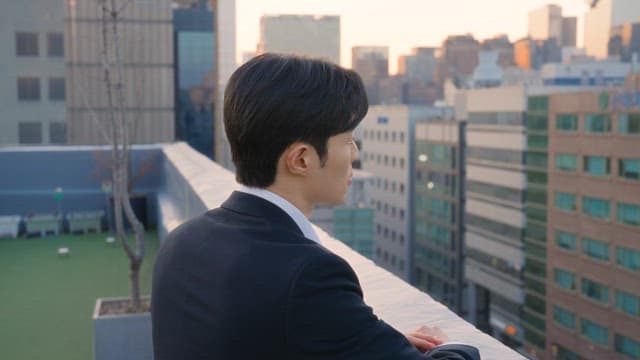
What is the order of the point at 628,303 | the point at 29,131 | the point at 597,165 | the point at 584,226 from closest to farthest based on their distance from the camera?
1. the point at 29,131
2. the point at 628,303
3. the point at 597,165
4. the point at 584,226

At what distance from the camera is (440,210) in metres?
63.4

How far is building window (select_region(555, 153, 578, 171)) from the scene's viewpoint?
150 ft

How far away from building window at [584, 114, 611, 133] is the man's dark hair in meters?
43.0

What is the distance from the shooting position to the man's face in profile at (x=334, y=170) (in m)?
1.43

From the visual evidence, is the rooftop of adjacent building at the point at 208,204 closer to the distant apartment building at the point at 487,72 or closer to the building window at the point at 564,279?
the building window at the point at 564,279

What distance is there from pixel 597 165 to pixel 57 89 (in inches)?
1075

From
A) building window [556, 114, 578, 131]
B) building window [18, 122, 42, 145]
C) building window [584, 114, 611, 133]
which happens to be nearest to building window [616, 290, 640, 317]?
building window [584, 114, 611, 133]

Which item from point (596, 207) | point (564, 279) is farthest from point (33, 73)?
point (564, 279)

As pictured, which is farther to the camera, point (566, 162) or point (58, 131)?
point (566, 162)

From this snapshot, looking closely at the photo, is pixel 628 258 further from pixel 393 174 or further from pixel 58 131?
pixel 393 174

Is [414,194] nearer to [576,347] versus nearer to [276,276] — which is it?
[576,347]

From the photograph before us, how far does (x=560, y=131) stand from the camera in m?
46.5

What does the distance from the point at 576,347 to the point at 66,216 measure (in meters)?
39.5

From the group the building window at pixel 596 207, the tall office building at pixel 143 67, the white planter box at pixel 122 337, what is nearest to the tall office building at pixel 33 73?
the tall office building at pixel 143 67
